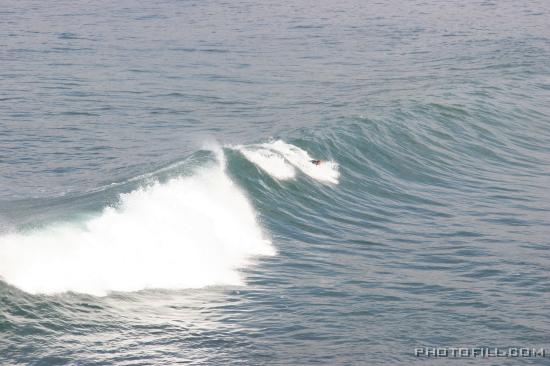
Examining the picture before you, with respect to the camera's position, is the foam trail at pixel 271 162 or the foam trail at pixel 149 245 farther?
the foam trail at pixel 271 162

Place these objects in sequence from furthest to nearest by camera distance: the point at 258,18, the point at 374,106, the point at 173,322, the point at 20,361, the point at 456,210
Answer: the point at 258,18
the point at 374,106
the point at 456,210
the point at 173,322
the point at 20,361

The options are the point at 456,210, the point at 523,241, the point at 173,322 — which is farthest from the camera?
the point at 456,210

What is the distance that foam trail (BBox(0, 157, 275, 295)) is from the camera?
17688 millimetres

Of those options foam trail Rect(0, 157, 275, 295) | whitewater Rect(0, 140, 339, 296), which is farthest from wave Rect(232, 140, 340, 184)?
foam trail Rect(0, 157, 275, 295)

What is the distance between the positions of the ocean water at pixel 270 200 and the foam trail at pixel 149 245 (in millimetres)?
50

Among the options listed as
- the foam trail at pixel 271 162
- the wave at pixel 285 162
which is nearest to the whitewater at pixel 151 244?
the foam trail at pixel 271 162

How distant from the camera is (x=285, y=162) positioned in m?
26.2

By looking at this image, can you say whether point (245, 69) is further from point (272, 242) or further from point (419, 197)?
point (272, 242)

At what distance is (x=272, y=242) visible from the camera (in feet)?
70.1

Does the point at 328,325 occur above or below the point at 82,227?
below

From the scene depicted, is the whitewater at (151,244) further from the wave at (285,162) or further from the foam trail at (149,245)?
the wave at (285,162)

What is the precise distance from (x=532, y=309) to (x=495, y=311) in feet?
2.08

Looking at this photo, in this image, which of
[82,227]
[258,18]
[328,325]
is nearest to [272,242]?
[82,227]

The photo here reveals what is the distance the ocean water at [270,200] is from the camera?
16.0 metres
